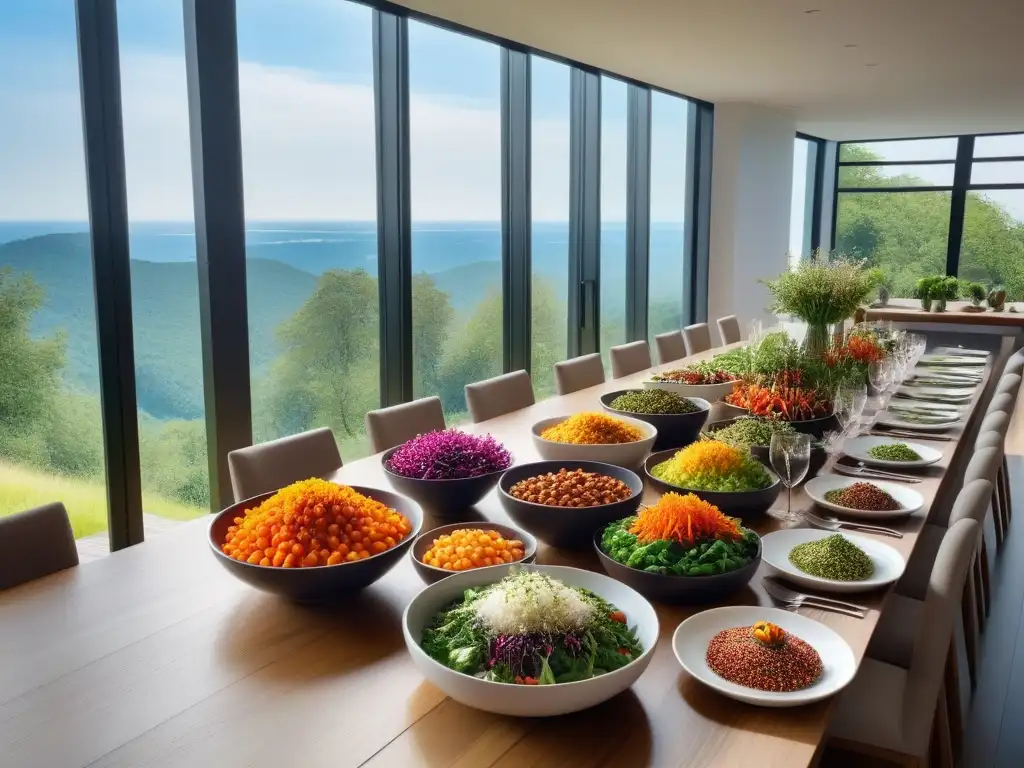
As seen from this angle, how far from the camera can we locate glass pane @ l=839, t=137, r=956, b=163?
1103cm

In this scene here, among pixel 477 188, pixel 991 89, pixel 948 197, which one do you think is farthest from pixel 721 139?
pixel 948 197

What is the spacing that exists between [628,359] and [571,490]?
2.80 metres

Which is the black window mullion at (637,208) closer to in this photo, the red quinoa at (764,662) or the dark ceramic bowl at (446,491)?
the dark ceramic bowl at (446,491)

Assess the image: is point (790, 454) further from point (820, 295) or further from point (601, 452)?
point (820, 295)

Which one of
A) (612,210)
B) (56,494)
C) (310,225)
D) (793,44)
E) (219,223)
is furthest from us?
(612,210)

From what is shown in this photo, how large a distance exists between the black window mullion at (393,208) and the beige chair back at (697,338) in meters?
1.81

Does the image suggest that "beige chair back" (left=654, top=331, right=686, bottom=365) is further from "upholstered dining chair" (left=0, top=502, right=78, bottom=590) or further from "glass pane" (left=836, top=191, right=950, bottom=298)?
"glass pane" (left=836, top=191, right=950, bottom=298)

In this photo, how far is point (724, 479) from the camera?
6.81 feet

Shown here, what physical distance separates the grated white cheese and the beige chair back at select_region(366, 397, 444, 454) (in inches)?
65.5

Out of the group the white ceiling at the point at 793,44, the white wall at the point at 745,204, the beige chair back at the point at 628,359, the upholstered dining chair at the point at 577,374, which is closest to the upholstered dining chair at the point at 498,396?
the upholstered dining chair at the point at 577,374

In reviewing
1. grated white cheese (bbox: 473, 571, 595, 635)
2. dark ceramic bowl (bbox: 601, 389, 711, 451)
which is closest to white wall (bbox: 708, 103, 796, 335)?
dark ceramic bowl (bbox: 601, 389, 711, 451)

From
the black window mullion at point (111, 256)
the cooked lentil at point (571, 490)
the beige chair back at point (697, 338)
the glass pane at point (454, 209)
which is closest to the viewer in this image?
the cooked lentil at point (571, 490)

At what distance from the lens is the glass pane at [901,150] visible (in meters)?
11.0

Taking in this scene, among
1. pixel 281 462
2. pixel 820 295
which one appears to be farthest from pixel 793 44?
pixel 281 462
